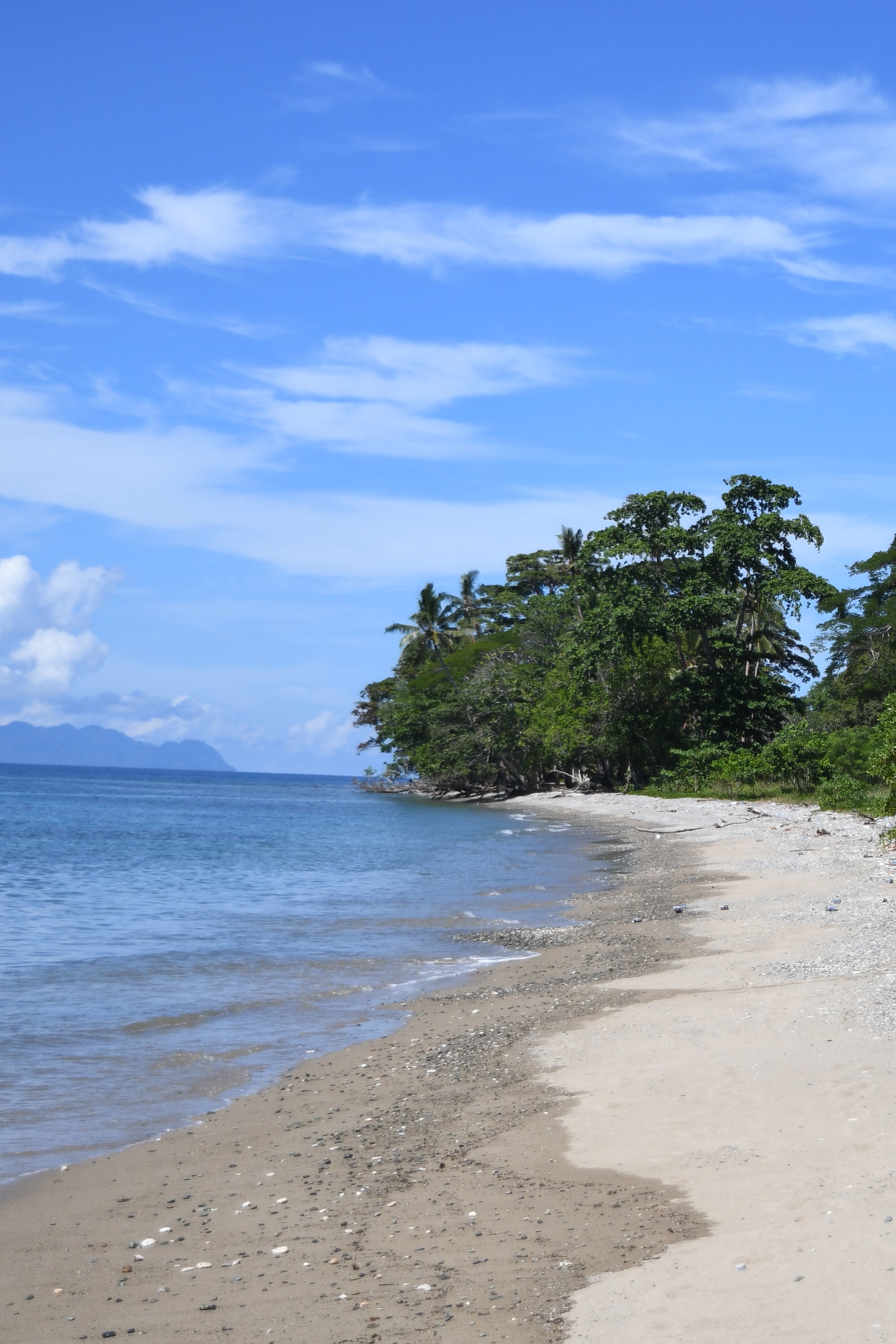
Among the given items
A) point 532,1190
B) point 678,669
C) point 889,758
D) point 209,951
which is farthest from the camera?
point 678,669

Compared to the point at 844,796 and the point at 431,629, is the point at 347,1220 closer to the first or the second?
the point at 844,796

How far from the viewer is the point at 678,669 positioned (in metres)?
53.6

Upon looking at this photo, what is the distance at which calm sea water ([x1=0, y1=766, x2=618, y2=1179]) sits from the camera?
9.39 metres

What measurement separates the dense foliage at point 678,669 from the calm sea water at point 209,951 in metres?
9.92

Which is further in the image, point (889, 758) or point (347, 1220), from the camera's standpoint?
point (889, 758)

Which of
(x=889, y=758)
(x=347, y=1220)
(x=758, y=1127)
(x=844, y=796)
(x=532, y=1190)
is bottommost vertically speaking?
(x=347, y=1220)

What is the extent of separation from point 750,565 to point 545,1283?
44.5m

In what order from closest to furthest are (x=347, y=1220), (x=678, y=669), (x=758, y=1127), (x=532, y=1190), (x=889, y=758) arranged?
1. (x=347, y=1220)
2. (x=532, y=1190)
3. (x=758, y=1127)
4. (x=889, y=758)
5. (x=678, y=669)

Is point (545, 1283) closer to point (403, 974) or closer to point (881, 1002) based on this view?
point (881, 1002)

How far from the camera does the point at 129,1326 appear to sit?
5062 millimetres

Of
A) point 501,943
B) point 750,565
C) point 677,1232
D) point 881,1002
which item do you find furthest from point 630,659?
point 677,1232

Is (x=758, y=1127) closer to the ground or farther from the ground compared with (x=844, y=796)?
closer to the ground

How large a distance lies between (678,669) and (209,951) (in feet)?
132

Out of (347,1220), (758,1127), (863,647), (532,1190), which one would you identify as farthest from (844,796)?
(347,1220)
